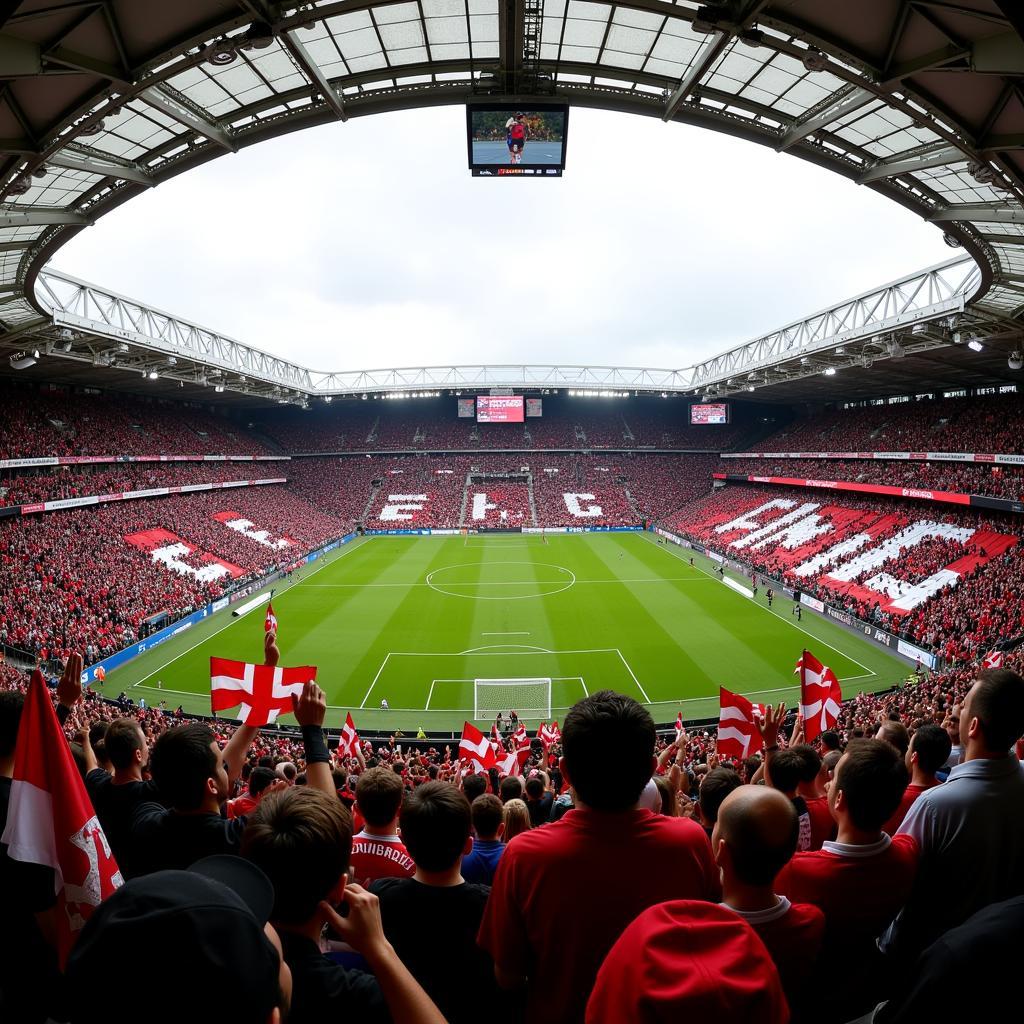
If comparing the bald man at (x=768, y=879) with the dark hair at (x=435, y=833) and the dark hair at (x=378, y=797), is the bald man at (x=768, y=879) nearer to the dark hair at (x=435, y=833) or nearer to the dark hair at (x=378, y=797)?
the dark hair at (x=435, y=833)

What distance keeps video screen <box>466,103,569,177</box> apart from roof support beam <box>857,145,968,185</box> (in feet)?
23.1

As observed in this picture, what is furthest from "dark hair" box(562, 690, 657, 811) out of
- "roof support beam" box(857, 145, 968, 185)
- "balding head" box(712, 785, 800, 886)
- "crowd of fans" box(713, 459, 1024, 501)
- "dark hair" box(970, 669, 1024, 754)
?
"crowd of fans" box(713, 459, 1024, 501)

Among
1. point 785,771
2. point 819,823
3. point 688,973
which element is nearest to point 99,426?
point 785,771

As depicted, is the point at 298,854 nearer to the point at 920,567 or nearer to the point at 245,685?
the point at 245,685

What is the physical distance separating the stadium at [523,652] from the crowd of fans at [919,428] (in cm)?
39

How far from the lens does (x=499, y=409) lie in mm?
70188

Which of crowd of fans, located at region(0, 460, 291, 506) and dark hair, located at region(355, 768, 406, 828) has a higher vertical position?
crowd of fans, located at region(0, 460, 291, 506)

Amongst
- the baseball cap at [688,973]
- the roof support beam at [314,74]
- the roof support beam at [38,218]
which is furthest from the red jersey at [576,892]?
the roof support beam at [38,218]

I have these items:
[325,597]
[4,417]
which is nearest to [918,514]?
[325,597]

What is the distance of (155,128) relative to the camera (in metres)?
12.3

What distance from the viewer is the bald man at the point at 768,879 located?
2.41 metres

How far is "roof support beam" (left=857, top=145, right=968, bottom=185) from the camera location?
1194cm

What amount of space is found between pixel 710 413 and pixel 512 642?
47806mm

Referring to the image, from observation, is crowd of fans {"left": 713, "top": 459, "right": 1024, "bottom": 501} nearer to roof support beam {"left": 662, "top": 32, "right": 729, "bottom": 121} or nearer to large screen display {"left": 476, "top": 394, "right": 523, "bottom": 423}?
large screen display {"left": 476, "top": 394, "right": 523, "bottom": 423}
